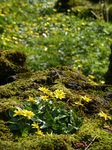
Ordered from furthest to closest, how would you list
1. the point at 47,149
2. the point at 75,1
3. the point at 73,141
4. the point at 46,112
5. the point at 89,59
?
1. the point at 75,1
2. the point at 89,59
3. the point at 46,112
4. the point at 73,141
5. the point at 47,149

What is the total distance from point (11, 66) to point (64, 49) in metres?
2.85

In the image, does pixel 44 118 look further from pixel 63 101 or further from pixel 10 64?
pixel 10 64

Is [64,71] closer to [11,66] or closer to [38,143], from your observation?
[11,66]

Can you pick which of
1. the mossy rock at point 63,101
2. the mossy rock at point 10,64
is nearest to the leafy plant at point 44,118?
the mossy rock at point 63,101

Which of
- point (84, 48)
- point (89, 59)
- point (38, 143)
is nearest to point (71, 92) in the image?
point (38, 143)

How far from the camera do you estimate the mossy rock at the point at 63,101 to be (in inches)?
64.4

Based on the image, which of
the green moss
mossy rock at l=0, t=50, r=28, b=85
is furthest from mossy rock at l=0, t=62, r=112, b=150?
mossy rock at l=0, t=50, r=28, b=85

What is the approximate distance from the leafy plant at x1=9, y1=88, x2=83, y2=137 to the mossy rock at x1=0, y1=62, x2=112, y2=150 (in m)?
0.05

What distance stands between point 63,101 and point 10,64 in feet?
3.14

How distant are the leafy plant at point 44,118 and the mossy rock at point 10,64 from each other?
3.05 ft

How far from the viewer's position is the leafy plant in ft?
5.91

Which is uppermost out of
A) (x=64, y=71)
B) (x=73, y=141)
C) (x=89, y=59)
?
(x=64, y=71)

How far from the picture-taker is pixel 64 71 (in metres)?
2.65

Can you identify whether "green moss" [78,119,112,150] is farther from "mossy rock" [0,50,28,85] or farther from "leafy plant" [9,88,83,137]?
"mossy rock" [0,50,28,85]
